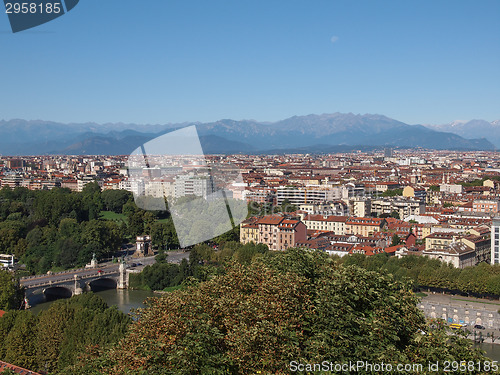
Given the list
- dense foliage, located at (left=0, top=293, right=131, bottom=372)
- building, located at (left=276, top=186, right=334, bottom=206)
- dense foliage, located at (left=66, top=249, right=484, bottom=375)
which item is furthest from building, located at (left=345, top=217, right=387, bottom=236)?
dense foliage, located at (left=66, top=249, right=484, bottom=375)

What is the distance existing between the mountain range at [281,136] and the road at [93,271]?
32.5 meters

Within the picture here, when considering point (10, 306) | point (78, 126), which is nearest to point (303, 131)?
point (78, 126)

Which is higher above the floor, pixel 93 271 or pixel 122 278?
pixel 93 271

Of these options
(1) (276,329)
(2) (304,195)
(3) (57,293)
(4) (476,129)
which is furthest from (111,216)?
(4) (476,129)

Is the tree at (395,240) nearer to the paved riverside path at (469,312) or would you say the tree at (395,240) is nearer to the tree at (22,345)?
the paved riverside path at (469,312)

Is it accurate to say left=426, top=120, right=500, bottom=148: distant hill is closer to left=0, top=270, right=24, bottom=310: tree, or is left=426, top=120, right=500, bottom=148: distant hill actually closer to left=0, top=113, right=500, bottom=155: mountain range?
left=0, top=113, right=500, bottom=155: mountain range

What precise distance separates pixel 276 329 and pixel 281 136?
12907cm

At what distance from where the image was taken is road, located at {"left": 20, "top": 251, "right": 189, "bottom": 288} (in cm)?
1148

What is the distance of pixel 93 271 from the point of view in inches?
497

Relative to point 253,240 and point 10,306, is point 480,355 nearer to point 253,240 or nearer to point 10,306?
point 10,306

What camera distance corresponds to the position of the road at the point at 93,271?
11477 mm

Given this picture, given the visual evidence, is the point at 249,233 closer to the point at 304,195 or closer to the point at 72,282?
the point at 72,282

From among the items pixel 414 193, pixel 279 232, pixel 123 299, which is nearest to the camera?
pixel 123 299

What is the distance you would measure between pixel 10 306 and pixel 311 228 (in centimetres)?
922
